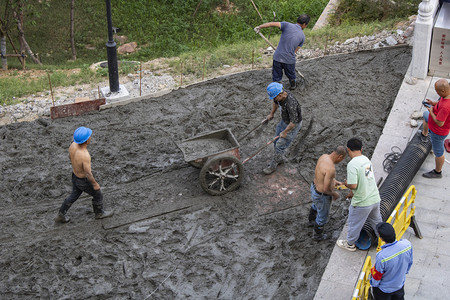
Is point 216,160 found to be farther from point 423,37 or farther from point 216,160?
point 423,37

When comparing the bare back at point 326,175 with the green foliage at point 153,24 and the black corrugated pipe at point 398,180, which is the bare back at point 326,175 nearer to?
the black corrugated pipe at point 398,180

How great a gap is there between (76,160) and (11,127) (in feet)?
12.1

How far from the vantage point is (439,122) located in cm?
825

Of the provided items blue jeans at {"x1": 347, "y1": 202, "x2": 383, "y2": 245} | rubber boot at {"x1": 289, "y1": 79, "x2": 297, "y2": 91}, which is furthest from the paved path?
rubber boot at {"x1": 289, "y1": 79, "x2": 297, "y2": 91}

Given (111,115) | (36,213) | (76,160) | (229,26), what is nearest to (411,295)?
(76,160)

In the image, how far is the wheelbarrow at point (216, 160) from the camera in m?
8.45

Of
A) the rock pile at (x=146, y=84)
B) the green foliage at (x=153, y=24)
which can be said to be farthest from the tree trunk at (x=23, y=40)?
the rock pile at (x=146, y=84)

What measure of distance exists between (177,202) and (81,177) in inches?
65.2

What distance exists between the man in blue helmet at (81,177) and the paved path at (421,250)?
11.8 ft

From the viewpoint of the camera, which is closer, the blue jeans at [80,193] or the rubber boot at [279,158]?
the blue jeans at [80,193]

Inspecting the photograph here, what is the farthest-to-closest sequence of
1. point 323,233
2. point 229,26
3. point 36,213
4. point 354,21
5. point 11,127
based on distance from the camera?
point 229,26, point 354,21, point 11,127, point 36,213, point 323,233

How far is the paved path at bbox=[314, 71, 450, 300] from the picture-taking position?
696cm

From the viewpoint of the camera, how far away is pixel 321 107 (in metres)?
11.0

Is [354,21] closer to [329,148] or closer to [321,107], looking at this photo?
[321,107]
